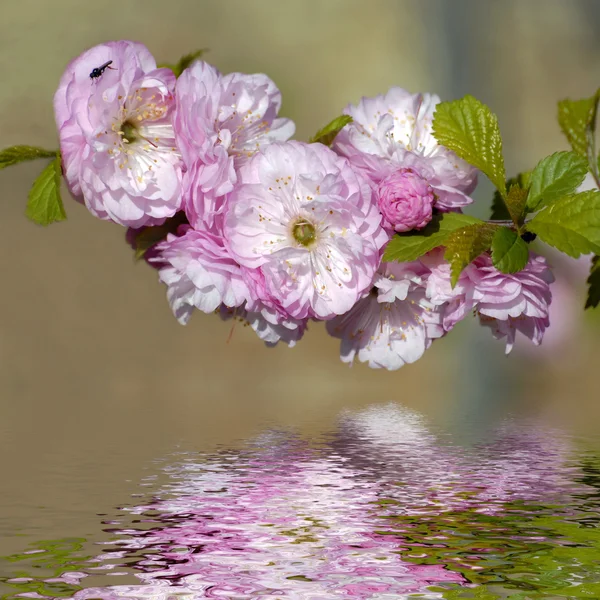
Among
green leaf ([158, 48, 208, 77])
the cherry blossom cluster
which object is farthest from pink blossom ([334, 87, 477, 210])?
green leaf ([158, 48, 208, 77])

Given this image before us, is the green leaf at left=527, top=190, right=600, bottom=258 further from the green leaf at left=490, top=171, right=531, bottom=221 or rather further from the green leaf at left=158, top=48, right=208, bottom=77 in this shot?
the green leaf at left=158, top=48, right=208, bottom=77

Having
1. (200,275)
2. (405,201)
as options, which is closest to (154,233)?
(200,275)

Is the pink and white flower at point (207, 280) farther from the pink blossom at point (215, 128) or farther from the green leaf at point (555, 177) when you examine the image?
the green leaf at point (555, 177)

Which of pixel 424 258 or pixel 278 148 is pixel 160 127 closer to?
pixel 278 148

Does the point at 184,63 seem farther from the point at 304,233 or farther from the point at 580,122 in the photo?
the point at 580,122

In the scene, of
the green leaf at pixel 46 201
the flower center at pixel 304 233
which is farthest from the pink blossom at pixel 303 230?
the green leaf at pixel 46 201

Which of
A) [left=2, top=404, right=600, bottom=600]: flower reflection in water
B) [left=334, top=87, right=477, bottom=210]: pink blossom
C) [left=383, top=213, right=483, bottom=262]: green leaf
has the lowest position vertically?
[left=2, top=404, right=600, bottom=600]: flower reflection in water

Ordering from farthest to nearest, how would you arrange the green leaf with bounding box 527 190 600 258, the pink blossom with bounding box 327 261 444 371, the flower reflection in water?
the pink blossom with bounding box 327 261 444 371 < the green leaf with bounding box 527 190 600 258 < the flower reflection in water
